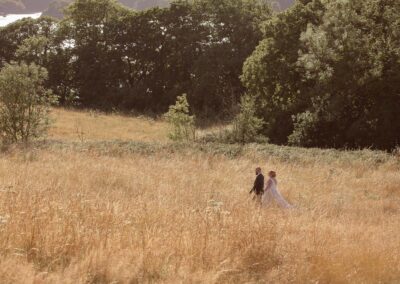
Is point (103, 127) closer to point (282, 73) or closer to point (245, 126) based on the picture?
point (245, 126)

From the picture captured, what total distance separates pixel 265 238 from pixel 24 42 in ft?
174

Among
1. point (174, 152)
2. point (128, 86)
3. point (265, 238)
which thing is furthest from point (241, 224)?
point (128, 86)

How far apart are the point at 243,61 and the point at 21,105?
2789cm

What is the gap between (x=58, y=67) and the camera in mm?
51500

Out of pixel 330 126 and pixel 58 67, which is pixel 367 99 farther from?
pixel 58 67

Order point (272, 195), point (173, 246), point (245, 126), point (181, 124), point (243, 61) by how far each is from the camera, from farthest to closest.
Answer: point (243, 61), point (245, 126), point (181, 124), point (272, 195), point (173, 246)

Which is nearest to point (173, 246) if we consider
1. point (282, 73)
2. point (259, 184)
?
point (259, 184)

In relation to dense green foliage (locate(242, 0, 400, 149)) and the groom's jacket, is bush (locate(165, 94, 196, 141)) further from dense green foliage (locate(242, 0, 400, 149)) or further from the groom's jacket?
the groom's jacket

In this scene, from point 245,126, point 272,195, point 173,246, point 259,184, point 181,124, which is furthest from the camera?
point 245,126

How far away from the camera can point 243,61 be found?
45.4 meters

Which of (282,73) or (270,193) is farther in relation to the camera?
(282,73)

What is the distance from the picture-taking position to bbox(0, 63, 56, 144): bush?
68.3 ft

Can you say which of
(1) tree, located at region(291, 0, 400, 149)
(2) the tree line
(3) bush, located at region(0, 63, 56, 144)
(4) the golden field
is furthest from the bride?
(1) tree, located at region(291, 0, 400, 149)

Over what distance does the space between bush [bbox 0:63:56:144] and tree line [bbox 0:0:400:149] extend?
10.0m
